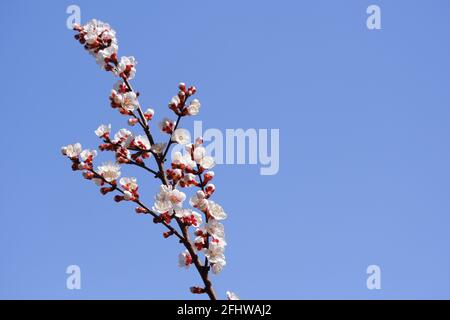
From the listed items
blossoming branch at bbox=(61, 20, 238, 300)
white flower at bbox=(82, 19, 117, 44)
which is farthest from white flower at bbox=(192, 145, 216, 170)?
white flower at bbox=(82, 19, 117, 44)

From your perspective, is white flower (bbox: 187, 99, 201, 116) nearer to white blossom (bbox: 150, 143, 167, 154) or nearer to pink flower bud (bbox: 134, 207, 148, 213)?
white blossom (bbox: 150, 143, 167, 154)

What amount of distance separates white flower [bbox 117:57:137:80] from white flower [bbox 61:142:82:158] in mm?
658

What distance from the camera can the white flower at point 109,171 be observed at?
3688 mm

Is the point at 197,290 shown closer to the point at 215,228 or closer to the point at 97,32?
the point at 215,228

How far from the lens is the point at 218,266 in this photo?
11.1 ft

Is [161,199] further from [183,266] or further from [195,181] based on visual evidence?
[183,266]

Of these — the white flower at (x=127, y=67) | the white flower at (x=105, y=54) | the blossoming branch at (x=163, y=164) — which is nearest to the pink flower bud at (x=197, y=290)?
the blossoming branch at (x=163, y=164)

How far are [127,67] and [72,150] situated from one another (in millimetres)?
778

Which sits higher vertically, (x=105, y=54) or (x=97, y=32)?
(x=97, y=32)

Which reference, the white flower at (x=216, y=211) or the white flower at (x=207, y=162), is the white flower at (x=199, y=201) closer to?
the white flower at (x=216, y=211)

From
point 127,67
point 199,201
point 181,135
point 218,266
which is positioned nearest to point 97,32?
point 127,67

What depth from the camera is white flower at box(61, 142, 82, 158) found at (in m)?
3.78

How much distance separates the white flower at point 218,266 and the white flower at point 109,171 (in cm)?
98
